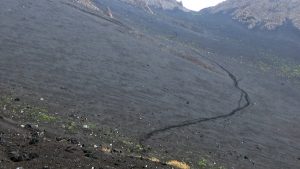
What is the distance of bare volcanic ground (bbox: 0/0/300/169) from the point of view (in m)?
25.6

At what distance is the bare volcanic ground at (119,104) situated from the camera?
2556 cm

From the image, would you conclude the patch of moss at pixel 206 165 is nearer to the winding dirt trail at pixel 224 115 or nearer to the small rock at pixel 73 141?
the winding dirt trail at pixel 224 115

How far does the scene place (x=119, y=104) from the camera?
41156 mm

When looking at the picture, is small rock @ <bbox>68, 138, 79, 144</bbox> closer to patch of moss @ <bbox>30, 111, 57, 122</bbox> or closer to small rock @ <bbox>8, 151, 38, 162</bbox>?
patch of moss @ <bbox>30, 111, 57, 122</bbox>

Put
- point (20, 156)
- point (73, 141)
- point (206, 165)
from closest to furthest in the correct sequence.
Result: point (20, 156)
point (73, 141)
point (206, 165)

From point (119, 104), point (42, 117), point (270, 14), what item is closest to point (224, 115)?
point (119, 104)

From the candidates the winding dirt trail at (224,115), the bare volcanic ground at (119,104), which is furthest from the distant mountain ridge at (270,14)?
the bare volcanic ground at (119,104)

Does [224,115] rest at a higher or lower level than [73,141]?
lower

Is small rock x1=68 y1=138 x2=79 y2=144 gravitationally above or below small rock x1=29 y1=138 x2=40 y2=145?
below

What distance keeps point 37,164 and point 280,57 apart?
Answer: 105 m

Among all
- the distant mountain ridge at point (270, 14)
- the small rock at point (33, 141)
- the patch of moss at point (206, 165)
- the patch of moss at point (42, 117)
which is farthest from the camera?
the distant mountain ridge at point (270, 14)

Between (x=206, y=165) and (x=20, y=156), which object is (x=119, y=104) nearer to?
(x=206, y=165)

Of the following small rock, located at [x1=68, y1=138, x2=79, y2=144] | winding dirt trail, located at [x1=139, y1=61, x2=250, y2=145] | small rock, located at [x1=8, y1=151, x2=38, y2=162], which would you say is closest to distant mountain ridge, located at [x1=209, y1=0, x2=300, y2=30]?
winding dirt trail, located at [x1=139, y1=61, x2=250, y2=145]

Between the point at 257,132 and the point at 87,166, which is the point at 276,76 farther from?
the point at 87,166
